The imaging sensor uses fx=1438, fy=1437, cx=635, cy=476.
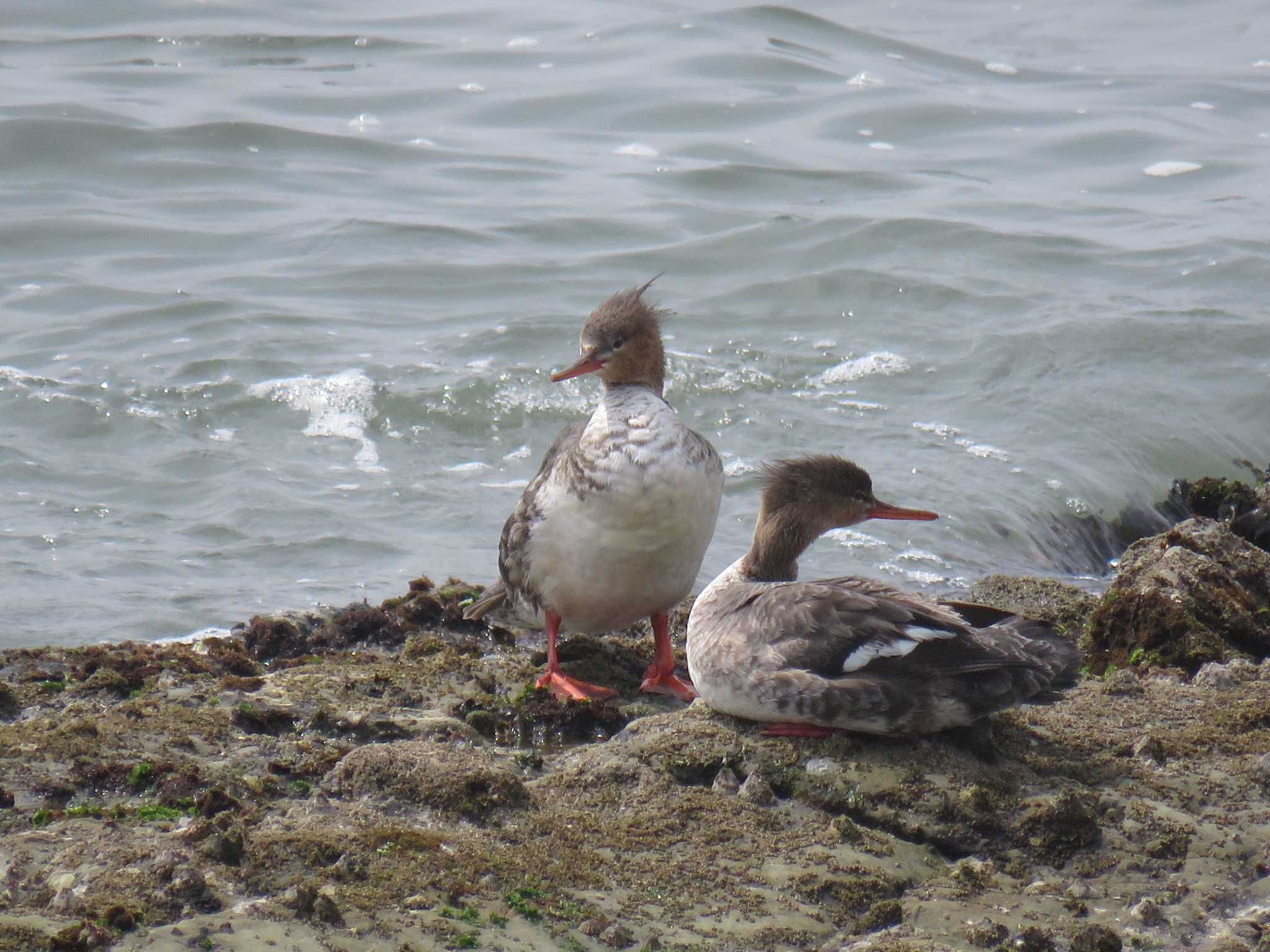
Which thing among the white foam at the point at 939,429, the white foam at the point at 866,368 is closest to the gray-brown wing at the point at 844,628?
the white foam at the point at 939,429

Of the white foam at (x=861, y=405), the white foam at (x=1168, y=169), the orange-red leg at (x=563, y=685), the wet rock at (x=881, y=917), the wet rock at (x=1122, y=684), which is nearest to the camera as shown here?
the wet rock at (x=881, y=917)

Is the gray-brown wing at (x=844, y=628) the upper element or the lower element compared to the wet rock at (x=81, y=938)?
upper

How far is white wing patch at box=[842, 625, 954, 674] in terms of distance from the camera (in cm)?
397

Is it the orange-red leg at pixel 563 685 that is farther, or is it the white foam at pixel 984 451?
the white foam at pixel 984 451

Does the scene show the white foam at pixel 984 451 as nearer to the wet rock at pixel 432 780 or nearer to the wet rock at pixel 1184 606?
the wet rock at pixel 1184 606

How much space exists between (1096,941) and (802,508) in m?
2.18

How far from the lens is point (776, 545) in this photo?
16.1 ft

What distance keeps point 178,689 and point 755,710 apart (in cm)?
185

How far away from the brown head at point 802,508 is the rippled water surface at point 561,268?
7.38 ft

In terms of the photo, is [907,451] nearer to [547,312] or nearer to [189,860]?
[547,312]

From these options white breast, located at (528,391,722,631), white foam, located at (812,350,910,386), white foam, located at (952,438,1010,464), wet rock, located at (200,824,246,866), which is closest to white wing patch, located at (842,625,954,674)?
white breast, located at (528,391,722,631)

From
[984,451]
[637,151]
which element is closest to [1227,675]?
[984,451]

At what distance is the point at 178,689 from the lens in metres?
4.55

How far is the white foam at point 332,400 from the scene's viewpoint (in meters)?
8.73
